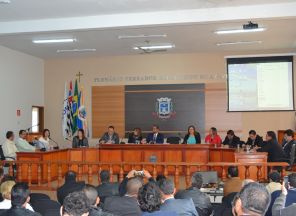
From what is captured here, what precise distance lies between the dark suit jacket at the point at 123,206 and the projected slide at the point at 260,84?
9.46 meters

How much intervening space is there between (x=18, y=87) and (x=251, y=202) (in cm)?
1144

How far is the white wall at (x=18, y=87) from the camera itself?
464 inches

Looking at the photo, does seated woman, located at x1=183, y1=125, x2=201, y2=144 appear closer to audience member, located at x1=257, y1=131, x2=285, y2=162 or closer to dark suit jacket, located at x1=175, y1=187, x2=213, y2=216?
audience member, located at x1=257, y1=131, x2=285, y2=162

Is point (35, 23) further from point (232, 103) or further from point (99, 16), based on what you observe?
point (232, 103)

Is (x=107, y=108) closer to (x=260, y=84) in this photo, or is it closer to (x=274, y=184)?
(x=260, y=84)

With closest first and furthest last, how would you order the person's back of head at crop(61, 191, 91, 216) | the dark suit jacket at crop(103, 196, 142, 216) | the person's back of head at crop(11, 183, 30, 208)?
the person's back of head at crop(61, 191, 91, 216)
the person's back of head at crop(11, 183, 30, 208)
the dark suit jacket at crop(103, 196, 142, 216)

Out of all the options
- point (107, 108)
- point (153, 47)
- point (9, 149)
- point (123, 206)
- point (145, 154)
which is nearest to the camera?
point (123, 206)

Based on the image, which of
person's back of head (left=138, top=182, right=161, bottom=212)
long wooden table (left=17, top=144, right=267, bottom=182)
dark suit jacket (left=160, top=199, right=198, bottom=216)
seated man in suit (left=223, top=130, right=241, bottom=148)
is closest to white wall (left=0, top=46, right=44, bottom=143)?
long wooden table (left=17, top=144, right=267, bottom=182)

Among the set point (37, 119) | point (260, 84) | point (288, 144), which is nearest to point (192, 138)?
point (288, 144)

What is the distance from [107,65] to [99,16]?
474cm

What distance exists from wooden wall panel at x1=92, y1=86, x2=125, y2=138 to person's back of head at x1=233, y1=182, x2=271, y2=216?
11.4m

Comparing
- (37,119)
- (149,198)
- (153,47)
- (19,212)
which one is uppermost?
(153,47)

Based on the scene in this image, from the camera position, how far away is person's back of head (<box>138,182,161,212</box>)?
10.3ft

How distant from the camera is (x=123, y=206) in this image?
379 cm
